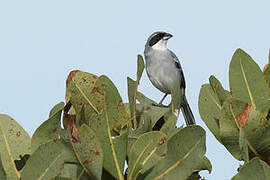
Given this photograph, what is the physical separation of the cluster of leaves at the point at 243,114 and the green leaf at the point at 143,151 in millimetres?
347

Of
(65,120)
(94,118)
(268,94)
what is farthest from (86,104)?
(268,94)

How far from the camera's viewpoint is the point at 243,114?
2.36 m

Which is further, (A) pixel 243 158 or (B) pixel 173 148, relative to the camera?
(A) pixel 243 158

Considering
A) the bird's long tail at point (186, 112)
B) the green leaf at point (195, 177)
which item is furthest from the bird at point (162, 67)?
the green leaf at point (195, 177)

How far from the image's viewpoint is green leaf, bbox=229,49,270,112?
2.68 meters

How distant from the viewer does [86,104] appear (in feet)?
8.87

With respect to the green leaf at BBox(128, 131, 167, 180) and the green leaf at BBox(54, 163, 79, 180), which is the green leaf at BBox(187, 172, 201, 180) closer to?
the green leaf at BBox(128, 131, 167, 180)

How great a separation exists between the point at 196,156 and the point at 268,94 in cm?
72

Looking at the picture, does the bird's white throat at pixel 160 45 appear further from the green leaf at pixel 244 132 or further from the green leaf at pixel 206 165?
the green leaf at pixel 244 132

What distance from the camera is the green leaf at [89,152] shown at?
2.14 metres

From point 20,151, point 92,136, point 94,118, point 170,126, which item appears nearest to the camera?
point 92,136

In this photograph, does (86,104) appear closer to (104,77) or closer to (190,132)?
(104,77)

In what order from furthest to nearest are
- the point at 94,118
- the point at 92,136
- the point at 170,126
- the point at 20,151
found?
the point at 170,126 → the point at 20,151 → the point at 94,118 → the point at 92,136

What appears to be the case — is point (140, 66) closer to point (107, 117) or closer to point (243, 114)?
point (107, 117)
